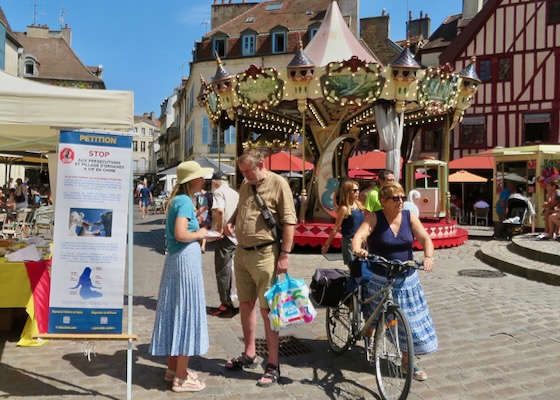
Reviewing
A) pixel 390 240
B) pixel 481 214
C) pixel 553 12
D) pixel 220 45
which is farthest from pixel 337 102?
pixel 220 45

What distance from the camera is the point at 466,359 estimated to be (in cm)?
418

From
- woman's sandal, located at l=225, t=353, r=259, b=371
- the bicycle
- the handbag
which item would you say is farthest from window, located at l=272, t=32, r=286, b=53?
the bicycle

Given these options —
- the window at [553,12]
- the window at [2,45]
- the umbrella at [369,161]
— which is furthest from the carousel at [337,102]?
the window at [2,45]

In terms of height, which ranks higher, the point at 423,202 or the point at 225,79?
the point at 225,79

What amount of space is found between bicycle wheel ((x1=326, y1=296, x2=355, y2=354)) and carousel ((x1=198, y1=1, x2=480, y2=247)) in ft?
18.1

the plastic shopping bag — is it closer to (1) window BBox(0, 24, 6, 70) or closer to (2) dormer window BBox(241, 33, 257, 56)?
(1) window BBox(0, 24, 6, 70)

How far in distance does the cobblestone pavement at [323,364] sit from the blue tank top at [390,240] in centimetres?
89

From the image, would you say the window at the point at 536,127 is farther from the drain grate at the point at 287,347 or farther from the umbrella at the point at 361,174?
the drain grate at the point at 287,347

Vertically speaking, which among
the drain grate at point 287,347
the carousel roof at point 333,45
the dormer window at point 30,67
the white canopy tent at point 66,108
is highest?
the dormer window at point 30,67

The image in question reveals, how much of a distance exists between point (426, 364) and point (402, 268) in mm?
1080

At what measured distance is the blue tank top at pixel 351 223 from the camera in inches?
217

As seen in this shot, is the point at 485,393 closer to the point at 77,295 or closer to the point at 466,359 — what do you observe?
the point at 466,359

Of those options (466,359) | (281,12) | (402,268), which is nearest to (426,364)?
(466,359)

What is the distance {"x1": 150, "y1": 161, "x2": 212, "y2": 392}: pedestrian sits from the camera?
3.44 meters
